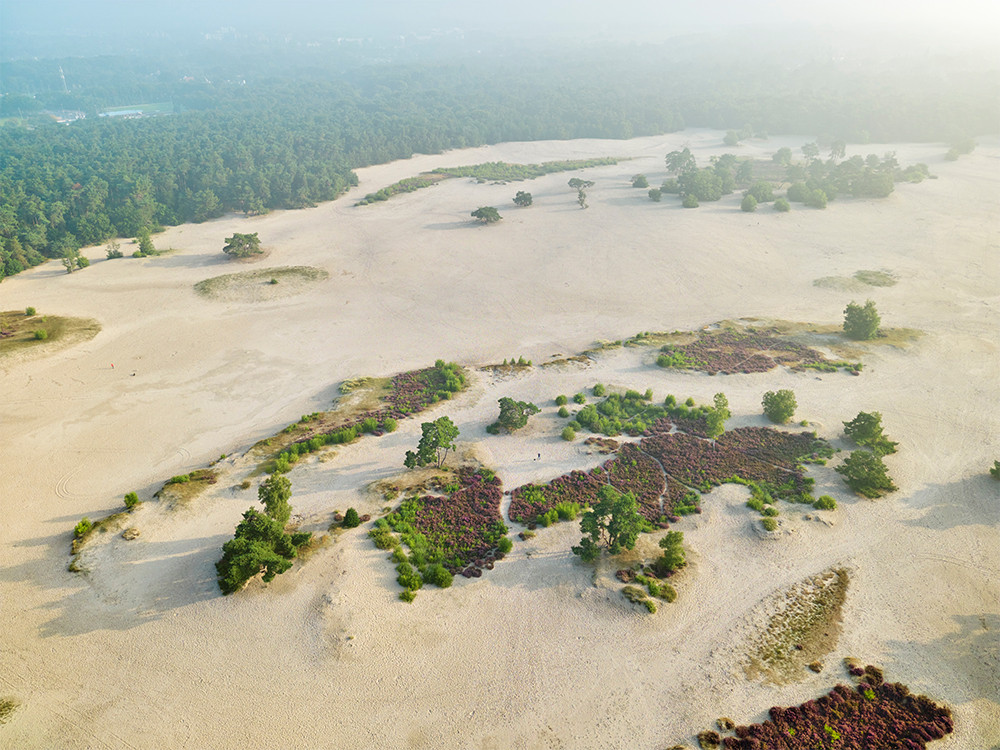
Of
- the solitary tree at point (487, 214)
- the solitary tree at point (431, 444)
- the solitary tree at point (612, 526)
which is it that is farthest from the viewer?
the solitary tree at point (487, 214)

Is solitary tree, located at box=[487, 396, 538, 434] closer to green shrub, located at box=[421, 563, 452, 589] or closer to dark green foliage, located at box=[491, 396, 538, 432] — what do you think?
dark green foliage, located at box=[491, 396, 538, 432]

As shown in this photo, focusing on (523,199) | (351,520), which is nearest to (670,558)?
(351,520)

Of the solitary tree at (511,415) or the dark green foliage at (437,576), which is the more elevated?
the solitary tree at (511,415)

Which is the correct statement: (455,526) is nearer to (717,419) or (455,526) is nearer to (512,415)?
(512,415)

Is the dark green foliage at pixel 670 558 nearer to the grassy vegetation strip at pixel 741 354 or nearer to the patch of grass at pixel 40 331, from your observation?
the grassy vegetation strip at pixel 741 354

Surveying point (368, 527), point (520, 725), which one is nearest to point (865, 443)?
point (520, 725)

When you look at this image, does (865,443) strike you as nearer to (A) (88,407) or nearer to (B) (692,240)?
(B) (692,240)

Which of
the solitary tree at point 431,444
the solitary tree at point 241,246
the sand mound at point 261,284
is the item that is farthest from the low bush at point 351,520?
the solitary tree at point 241,246
